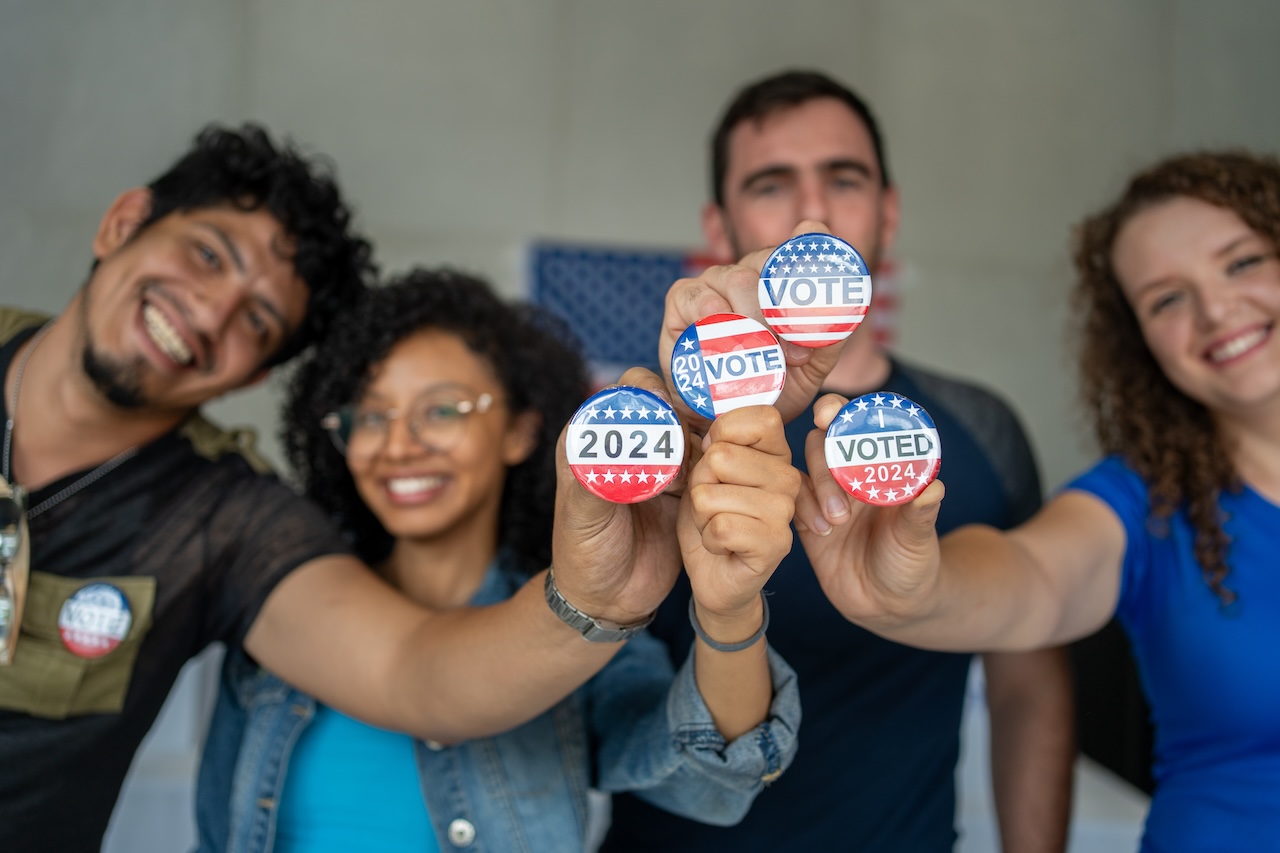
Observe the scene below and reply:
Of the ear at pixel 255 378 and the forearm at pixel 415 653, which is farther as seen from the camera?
the ear at pixel 255 378

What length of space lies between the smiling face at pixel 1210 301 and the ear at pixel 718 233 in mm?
726

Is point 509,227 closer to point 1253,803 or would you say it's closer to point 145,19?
point 145,19

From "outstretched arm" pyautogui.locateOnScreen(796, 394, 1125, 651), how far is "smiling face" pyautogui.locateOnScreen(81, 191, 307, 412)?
1152 millimetres

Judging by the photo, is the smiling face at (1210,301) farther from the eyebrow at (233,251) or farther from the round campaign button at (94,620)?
the round campaign button at (94,620)

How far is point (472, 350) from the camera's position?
1719mm

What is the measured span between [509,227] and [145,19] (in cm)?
157

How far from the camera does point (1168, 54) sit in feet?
14.4

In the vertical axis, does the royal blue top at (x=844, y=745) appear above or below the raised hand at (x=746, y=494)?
below

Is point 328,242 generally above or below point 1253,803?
above

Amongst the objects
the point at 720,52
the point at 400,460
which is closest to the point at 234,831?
the point at 400,460

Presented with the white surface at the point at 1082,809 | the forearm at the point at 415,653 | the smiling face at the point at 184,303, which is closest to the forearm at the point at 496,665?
the forearm at the point at 415,653

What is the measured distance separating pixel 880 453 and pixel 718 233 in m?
1.15

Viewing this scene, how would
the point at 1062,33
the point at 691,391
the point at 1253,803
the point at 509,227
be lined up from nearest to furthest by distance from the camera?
the point at 691,391 → the point at 1253,803 → the point at 509,227 → the point at 1062,33

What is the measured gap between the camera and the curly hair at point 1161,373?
4.89ft
